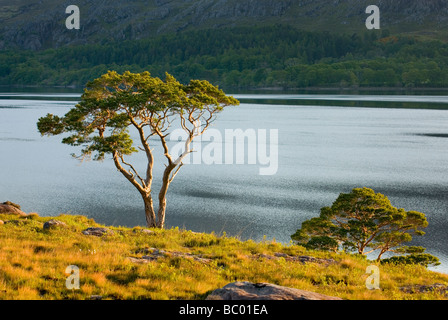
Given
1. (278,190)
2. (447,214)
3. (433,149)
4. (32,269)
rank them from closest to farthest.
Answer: (32,269), (447,214), (278,190), (433,149)

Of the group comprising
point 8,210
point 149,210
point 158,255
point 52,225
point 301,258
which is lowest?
point 149,210

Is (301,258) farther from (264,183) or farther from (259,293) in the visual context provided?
(264,183)

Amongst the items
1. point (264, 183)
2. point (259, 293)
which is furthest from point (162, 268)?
point (264, 183)

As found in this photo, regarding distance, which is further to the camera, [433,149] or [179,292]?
[433,149]

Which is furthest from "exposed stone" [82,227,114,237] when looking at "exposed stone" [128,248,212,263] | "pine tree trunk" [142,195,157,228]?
"pine tree trunk" [142,195,157,228]

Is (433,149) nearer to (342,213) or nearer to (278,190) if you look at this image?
(278,190)

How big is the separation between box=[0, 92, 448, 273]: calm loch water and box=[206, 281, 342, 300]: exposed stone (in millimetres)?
22921

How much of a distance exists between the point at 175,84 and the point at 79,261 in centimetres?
2050

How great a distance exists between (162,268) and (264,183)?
45.4m

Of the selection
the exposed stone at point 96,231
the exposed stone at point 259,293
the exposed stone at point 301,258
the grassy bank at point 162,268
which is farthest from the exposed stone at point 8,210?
the exposed stone at point 259,293

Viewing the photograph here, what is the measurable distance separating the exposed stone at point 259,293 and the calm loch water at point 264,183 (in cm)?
2292

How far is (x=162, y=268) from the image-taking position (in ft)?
48.3

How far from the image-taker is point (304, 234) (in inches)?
1094
